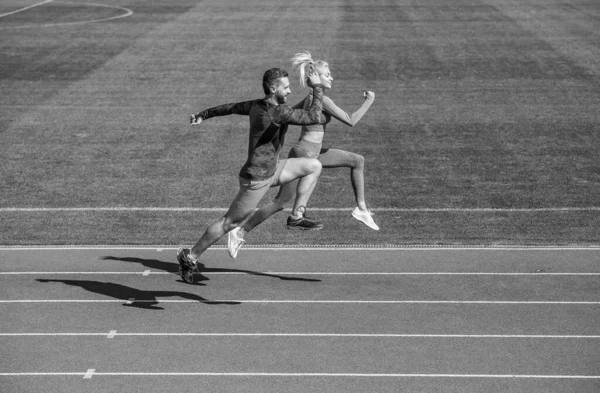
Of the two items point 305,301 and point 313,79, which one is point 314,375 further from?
point 313,79

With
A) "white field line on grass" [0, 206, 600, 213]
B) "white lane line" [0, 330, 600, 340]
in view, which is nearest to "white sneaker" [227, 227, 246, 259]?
"white lane line" [0, 330, 600, 340]

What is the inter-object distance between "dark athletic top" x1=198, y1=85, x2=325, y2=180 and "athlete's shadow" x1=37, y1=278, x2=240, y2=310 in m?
1.64

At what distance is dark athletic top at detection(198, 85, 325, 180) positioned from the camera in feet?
37.1

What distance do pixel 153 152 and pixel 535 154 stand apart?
23.2ft

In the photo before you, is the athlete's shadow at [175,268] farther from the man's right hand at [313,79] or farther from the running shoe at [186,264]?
the man's right hand at [313,79]

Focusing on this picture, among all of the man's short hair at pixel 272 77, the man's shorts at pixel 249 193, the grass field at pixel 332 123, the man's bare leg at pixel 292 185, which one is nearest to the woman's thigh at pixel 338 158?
the man's bare leg at pixel 292 185

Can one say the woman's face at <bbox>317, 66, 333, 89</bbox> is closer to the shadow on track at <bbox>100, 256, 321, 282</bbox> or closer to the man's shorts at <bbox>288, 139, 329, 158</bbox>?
the man's shorts at <bbox>288, 139, 329, 158</bbox>

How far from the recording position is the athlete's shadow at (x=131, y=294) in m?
12.2

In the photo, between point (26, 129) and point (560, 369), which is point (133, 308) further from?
point (26, 129)

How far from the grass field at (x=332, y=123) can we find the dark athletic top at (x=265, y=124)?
334 centimetres

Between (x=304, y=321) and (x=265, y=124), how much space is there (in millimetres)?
2130

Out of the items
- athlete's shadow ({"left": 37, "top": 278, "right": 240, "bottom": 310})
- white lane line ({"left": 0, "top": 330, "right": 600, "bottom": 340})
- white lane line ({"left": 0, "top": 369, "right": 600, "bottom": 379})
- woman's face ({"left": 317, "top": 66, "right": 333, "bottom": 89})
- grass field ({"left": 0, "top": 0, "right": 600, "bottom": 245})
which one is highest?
woman's face ({"left": 317, "top": 66, "right": 333, "bottom": 89})

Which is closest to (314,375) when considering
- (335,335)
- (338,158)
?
(335,335)

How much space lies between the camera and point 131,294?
1250 centimetres
